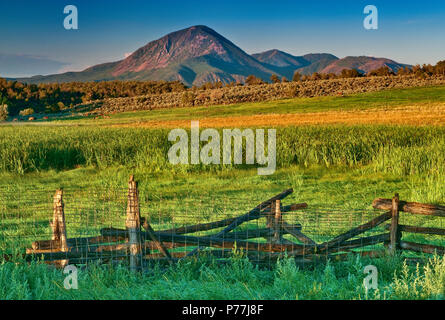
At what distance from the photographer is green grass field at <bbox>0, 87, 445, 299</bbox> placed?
226 inches

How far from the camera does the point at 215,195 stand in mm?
14352

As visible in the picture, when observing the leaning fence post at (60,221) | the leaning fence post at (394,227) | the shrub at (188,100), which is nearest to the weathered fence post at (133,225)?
the leaning fence post at (60,221)

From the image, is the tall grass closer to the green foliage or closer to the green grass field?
the green grass field

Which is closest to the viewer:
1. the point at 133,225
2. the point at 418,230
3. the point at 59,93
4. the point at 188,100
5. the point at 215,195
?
the point at 133,225

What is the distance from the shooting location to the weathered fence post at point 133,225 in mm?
6438

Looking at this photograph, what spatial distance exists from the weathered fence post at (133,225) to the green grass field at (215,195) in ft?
0.78

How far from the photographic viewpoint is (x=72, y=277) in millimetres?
5914

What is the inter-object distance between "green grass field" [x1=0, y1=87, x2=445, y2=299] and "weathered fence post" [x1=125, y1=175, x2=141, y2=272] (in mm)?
239

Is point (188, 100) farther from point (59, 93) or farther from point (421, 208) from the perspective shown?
point (421, 208)

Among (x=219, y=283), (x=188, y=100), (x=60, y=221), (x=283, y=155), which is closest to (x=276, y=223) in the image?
(x=219, y=283)

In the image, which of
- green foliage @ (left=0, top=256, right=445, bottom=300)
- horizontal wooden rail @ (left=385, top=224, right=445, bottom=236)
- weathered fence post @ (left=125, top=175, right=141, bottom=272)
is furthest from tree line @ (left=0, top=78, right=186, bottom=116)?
horizontal wooden rail @ (left=385, top=224, right=445, bottom=236)

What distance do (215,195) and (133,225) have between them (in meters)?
7.94

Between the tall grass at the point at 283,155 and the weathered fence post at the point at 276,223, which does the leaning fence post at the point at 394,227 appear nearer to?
the weathered fence post at the point at 276,223
